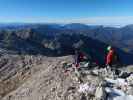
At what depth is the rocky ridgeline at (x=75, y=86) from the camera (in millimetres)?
20594

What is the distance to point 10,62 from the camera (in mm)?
44406

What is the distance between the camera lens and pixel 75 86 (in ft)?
76.4

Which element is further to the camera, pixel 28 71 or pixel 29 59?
pixel 29 59

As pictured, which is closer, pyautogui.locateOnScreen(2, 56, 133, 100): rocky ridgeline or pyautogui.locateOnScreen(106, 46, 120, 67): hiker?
pyautogui.locateOnScreen(2, 56, 133, 100): rocky ridgeline

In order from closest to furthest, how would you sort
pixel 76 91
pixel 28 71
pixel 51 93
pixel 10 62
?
pixel 76 91, pixel 51 93, pixel 28 71, pixel 10 62

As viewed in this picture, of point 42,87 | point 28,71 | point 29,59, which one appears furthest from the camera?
point 29,59

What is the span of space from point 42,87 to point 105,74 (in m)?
6.36

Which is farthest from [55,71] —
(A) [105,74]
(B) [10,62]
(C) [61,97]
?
(B) [10,62]

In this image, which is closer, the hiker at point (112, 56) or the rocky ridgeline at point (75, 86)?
the rocky ridgeline at point (75, 86)

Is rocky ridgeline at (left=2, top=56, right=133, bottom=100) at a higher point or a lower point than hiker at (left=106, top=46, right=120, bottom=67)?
lower

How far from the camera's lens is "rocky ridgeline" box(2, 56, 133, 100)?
20.6 meters

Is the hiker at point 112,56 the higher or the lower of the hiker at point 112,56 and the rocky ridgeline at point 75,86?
the higher

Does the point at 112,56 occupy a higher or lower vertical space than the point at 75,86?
higher

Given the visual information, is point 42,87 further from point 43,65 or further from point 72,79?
point 43,65
